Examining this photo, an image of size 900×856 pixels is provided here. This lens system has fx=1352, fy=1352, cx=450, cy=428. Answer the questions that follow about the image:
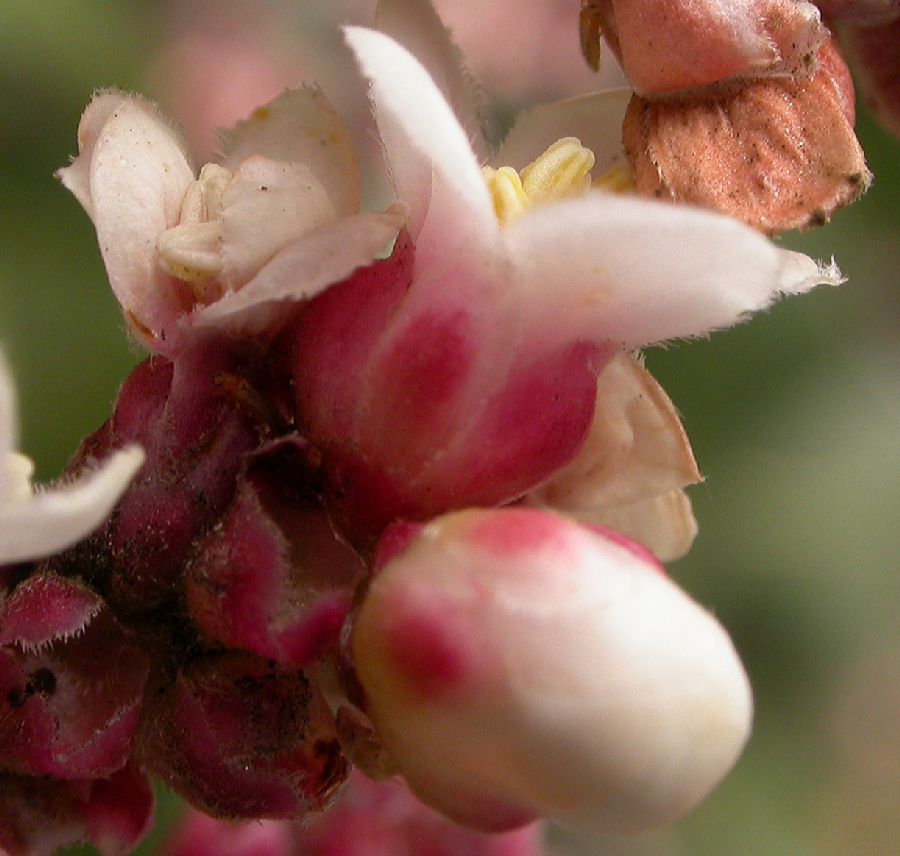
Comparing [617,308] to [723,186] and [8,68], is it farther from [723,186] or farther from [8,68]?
[8,68]

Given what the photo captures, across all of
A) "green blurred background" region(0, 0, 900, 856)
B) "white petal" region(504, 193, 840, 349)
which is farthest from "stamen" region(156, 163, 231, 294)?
"green blurred background" region(0, 0, 900, 856)

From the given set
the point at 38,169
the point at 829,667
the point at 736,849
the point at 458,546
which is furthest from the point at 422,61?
the point at 829,667

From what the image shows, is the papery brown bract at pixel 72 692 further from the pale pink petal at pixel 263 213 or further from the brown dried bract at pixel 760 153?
the brown dried bract at pixel 760 153

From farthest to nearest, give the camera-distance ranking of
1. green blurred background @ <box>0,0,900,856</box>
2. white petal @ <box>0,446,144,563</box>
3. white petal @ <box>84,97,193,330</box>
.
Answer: green blurred background @ <box>0,0,900,856</box>
white petal @ <box>84,97,193,330</box>
white petal @ <box>0,446,144,563</box>

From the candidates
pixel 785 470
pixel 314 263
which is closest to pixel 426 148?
pixel 314 263

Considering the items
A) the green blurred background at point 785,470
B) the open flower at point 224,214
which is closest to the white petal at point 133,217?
the open flower at point 224,214

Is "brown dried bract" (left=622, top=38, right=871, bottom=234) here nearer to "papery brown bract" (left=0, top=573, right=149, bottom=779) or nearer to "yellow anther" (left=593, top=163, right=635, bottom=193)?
"yellow anther" (left=593, top=163, right=635, bottom=193)
